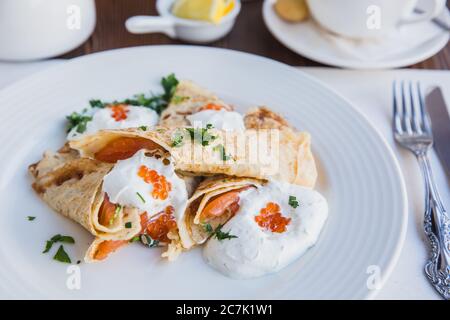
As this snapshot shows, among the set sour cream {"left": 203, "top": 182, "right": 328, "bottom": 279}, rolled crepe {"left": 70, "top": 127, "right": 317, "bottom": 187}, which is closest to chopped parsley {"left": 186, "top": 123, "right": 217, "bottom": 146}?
rolled crepe {"left": 70, "top": 127, "right": 317, "bottom": 187}

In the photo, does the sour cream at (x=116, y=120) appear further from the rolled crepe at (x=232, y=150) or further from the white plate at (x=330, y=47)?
the white plate at (x=330, y=47)

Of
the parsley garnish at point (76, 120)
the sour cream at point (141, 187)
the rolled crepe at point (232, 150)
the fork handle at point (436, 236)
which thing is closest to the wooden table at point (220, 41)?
the parsley garnish at point (76, 120)

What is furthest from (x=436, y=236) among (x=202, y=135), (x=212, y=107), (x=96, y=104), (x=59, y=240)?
(x=96, y=104)

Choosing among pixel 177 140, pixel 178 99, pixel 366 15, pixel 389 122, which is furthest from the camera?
pixel 366 15

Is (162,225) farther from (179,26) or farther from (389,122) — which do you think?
(179,26)

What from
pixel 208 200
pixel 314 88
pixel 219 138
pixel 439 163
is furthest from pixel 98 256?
pixel 439 163

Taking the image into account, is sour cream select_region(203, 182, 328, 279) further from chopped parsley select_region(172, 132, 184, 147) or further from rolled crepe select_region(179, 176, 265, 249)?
chopped parsley select_region(172, 132, 184, 147)
